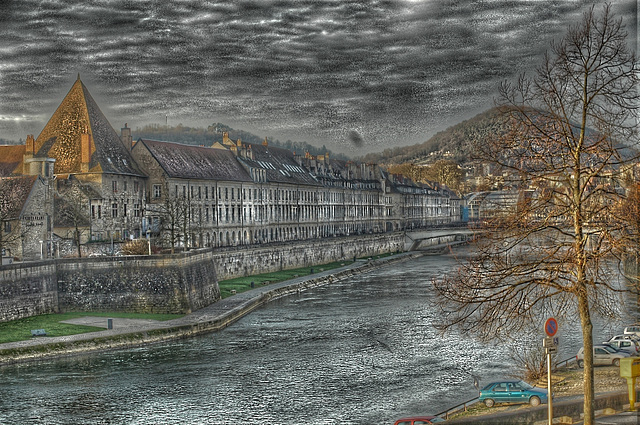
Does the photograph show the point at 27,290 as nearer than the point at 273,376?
No

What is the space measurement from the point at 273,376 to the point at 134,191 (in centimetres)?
4222

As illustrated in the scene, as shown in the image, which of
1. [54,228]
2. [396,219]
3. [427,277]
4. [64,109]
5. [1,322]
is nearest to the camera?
[1,322]

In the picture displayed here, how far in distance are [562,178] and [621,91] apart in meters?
2.30

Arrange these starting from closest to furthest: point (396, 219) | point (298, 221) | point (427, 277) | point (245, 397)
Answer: point (245, 397) → point (427, 277) → point (298, 221) → point (396, 219)

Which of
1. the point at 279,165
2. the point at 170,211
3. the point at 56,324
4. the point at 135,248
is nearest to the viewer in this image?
the point at 56,324

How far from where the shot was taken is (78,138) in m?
69.2

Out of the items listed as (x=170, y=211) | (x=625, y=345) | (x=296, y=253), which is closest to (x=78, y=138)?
(x=170, y=211)

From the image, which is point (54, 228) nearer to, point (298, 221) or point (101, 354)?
point (101, 354)

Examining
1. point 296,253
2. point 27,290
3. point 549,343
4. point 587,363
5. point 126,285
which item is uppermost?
point 549,343

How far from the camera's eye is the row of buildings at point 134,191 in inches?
2259

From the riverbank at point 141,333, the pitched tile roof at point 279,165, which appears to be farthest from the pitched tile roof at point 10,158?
the pitched tile roof at point 279,165

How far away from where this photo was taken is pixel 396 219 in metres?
142

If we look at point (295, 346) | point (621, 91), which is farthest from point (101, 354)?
point (621, 91)

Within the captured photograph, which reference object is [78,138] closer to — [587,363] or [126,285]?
[126,285]
